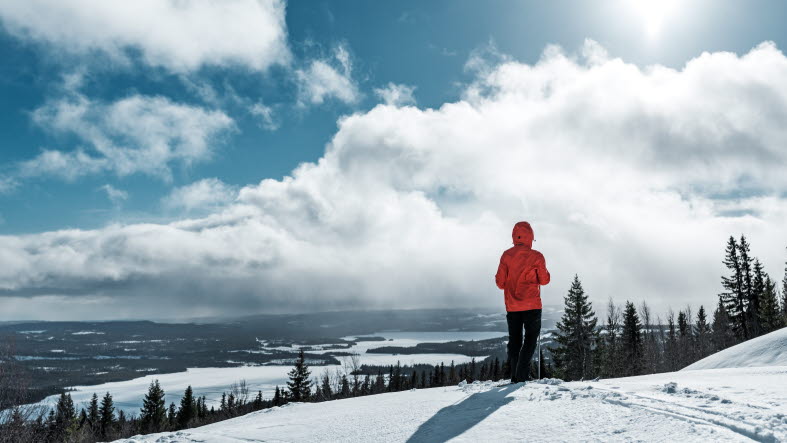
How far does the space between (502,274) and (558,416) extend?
2956 millimetres

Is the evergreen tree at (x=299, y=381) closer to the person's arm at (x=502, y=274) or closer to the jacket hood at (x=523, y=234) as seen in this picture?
the person's arm at (x=502, y=274)

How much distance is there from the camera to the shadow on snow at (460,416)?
438 cm

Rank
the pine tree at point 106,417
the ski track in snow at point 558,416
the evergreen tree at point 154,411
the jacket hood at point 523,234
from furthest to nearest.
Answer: the pine tree at point 106,417 < the evergreen tree at point 154,411 < the jacket hood at point 523,234 < the ski track in snow at point 558,416

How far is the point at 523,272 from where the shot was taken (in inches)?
271

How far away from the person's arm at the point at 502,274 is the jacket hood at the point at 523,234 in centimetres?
38

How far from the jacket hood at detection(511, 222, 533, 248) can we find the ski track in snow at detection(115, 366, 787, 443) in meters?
2.05

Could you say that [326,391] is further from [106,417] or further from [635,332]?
[635,332]

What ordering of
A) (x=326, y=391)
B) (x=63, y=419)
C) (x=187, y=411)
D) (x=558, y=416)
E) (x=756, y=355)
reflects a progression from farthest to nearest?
(x=326, y=391)
(x=187, y=411)
(x=63, y=419)
(x=756, y=355)
(x=558, y=416)

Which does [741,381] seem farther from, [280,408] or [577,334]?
[577,334]

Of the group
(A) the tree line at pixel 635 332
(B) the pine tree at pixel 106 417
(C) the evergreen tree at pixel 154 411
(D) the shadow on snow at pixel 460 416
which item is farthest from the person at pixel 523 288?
(B) the pine tree at pixel 106 417

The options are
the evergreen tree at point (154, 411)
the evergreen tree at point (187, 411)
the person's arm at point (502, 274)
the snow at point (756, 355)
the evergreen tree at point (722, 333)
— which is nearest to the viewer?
the person's arm at point (502, 274)

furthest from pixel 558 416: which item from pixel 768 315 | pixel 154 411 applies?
pixel 154 411

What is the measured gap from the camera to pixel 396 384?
83.9 metres

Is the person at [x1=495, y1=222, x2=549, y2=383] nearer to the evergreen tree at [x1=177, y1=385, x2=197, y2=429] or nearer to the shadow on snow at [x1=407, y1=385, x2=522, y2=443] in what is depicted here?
the shadow on snow at [x1=407, y1=385, x2=522, y2=443]
